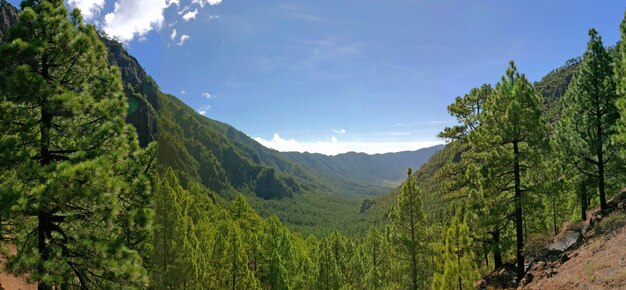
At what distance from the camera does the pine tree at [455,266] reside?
16.3 meters

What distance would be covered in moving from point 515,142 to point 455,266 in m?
9.01

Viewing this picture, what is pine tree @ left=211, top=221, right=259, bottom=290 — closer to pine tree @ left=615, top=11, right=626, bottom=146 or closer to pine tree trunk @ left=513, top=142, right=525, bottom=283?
pine tree trunk @ left=513, top=142, right=525, bottom=283

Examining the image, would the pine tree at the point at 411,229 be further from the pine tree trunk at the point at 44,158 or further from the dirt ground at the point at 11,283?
the dirt ground at the point at 11,283

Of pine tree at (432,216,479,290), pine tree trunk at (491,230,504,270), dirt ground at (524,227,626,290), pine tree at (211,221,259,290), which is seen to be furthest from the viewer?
pine tree at (211,221,259,290)

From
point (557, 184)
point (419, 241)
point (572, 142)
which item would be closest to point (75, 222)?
point (419, 241)

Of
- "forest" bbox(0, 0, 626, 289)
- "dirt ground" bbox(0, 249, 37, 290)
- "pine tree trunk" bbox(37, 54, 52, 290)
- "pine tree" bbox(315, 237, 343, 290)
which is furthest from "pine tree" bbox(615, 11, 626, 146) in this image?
"dirt ground" bbox(0, 249, 37, 290)

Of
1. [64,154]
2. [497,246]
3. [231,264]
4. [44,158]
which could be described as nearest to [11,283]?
[231,264]

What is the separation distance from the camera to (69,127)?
1078 cm

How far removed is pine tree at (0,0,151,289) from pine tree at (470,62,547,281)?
1896 centimetres

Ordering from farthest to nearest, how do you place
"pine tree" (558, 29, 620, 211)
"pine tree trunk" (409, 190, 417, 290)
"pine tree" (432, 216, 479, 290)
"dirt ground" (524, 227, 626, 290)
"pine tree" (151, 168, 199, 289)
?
1. "pine tree trunk" (409, 190, 417, 290)
2. "pine tree" (558, 29, 620, 211)
3. "pine tree" (151, 168, 199, 289)
4. "pine tree" (432, 216, 479, 290)
5. "dirt ground" (524, 227, 626, 290)

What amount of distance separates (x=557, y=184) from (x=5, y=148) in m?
24.8

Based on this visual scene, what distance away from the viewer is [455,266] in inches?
650

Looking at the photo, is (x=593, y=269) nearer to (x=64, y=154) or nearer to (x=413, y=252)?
(x=413, y=252)

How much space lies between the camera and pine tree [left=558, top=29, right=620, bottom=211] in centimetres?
2456
